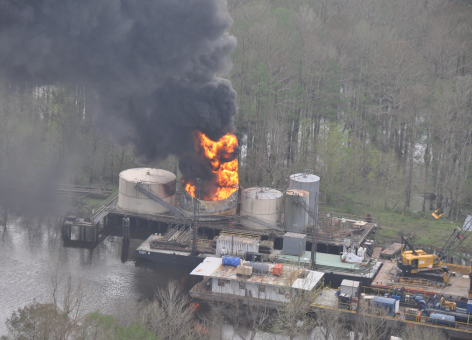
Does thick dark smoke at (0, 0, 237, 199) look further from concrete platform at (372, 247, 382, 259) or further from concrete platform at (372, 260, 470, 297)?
concrete platform at (372, 260, 470, 297)

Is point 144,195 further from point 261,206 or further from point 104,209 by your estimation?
point 261,206

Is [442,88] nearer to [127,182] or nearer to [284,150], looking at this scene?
[284,150]

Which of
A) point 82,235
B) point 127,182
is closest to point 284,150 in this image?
point 127,182

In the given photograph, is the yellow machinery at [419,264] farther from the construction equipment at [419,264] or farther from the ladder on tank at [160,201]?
the ladder on tank at [160,201]

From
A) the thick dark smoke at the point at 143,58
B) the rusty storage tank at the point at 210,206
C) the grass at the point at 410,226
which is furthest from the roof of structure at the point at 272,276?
the grass at the point at 410,226

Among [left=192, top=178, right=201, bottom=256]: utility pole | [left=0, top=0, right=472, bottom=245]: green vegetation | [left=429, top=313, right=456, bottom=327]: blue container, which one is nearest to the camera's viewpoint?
[left=429, top=313, right=456, bottom=327]: blue container

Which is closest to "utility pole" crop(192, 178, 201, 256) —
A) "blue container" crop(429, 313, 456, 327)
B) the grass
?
the grass
